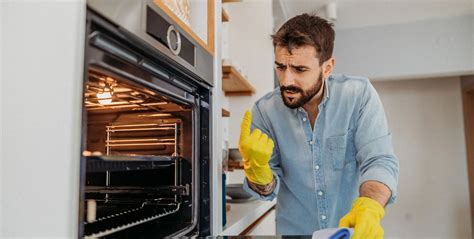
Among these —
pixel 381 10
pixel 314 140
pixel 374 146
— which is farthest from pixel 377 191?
pixel 381 10

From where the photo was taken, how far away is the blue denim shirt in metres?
1.04

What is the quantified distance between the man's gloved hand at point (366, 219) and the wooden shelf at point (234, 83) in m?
1.02

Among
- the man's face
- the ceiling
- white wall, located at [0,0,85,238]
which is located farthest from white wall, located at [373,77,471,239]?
white wall, located at [0,0,85,238]

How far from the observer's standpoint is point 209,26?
1.01 m

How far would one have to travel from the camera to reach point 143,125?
0.89m

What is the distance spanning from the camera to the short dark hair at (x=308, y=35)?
0.96 meters

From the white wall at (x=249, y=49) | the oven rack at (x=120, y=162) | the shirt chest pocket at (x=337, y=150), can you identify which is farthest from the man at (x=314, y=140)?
the white wall at (x=249, y=49)

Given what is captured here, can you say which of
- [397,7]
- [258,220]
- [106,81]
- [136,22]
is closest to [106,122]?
[106,81]

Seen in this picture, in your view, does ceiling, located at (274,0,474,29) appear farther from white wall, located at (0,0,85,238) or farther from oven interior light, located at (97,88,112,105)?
white wall, located at (0,0,85,238)

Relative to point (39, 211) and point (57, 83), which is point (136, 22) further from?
point (39, 211)

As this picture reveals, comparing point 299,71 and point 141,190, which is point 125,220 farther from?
point 299,71

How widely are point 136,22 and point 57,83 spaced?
183 mm

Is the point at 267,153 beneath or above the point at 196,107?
beneath

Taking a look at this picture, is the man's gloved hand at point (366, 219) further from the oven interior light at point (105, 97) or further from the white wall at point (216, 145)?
the oven interior light at point (105, 97)
